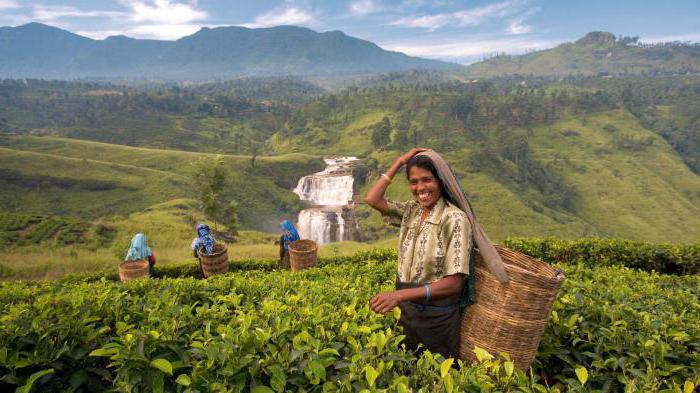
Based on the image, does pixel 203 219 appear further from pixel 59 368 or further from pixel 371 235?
pixel 59 368

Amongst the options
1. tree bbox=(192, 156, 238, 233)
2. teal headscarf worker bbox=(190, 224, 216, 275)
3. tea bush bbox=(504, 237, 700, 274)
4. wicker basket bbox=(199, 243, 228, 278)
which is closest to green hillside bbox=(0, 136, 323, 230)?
tree bbox=(192, 156, 238, 233)

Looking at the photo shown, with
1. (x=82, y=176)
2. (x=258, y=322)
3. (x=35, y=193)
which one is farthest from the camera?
(x=82, y=176)

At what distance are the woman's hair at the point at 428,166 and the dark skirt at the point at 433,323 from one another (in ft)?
2.55

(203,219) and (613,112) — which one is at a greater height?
(613,112)

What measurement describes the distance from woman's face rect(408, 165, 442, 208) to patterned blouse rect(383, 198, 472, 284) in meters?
0.07

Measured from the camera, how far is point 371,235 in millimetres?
55031

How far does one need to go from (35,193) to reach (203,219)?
92.4 ft

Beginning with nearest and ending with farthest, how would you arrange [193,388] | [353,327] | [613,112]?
1. [193,388]
2. [353,327]
3. [613,112]

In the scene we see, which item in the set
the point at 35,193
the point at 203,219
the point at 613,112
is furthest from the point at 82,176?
the point at 613,112

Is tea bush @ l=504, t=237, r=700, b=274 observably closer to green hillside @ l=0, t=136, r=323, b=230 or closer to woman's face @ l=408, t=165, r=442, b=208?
woman's face @ l=408, t=165, r=442, b=208

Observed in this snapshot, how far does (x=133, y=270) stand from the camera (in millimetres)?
8859

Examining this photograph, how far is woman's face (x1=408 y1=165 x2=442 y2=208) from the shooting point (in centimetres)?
298

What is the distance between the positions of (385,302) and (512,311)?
37.3 inches

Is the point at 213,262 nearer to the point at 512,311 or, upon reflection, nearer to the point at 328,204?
the point at 512,311
